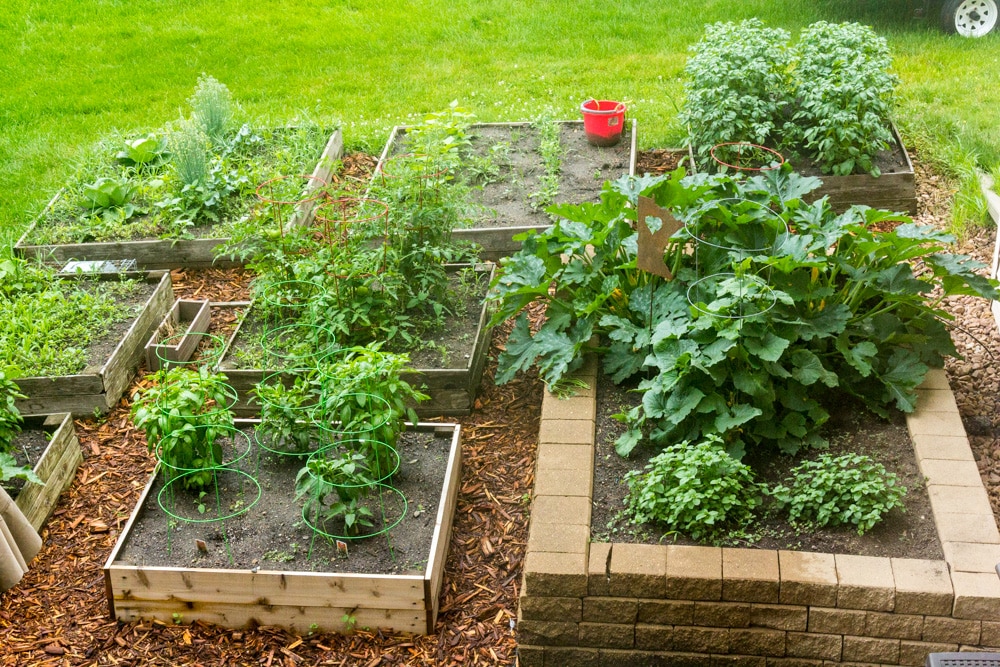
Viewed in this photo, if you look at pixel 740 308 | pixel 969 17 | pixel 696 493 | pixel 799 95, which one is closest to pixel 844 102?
pixel 799 95

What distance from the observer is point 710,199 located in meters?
4.51

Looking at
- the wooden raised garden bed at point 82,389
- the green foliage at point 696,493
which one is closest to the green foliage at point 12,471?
the wooden raised garden bed at point 82,389

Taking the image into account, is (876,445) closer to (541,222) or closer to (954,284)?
(954,284)

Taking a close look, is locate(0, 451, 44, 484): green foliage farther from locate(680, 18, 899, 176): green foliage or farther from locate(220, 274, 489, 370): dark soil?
locate(680, 18, 899, 176): green foliage

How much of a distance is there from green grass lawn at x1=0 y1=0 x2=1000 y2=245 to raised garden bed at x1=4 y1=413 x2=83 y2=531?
2.52m

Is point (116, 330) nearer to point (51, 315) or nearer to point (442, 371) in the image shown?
point (51, 315)

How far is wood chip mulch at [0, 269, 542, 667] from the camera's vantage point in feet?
12.2

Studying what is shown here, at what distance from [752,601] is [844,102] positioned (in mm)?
3902

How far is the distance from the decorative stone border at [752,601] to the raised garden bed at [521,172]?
267cm

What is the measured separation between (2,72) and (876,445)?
8324 millimetres

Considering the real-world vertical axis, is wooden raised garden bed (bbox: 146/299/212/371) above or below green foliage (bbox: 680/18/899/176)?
below

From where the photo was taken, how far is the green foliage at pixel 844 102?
6.09 m

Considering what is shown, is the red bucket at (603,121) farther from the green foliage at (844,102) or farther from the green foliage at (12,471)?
the green foliage at (12,471)

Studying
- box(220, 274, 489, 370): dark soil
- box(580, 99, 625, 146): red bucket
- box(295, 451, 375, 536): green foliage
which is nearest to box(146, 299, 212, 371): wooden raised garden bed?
box(220, 274, 489, 370): dark soil
